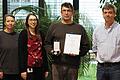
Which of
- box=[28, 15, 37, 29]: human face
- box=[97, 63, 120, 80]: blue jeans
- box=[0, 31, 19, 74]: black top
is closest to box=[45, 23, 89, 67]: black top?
box=[28, 15, 37, 29]: human face

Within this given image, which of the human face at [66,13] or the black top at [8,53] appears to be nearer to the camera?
the human face at [66,13]

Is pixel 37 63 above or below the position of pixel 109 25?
below

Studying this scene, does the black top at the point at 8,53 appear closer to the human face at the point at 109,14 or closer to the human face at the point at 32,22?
the human face at the point at 32,22

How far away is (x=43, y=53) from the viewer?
172 inches

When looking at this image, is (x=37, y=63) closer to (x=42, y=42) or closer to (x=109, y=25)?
(x=42, y=42)

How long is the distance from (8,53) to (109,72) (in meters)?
1.51

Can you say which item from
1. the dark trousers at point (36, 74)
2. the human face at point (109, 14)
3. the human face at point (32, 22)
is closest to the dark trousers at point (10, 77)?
the dark trousers at point (36, 74)

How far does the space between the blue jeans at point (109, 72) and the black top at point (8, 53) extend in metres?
1.30

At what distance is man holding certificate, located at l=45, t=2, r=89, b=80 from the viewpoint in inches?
166

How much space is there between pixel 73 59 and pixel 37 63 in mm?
510

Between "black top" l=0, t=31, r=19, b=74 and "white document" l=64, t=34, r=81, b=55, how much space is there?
80 centimetres

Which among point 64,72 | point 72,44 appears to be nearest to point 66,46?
point 72,44

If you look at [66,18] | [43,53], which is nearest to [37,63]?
[43,53]

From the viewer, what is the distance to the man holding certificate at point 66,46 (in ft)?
13.8
